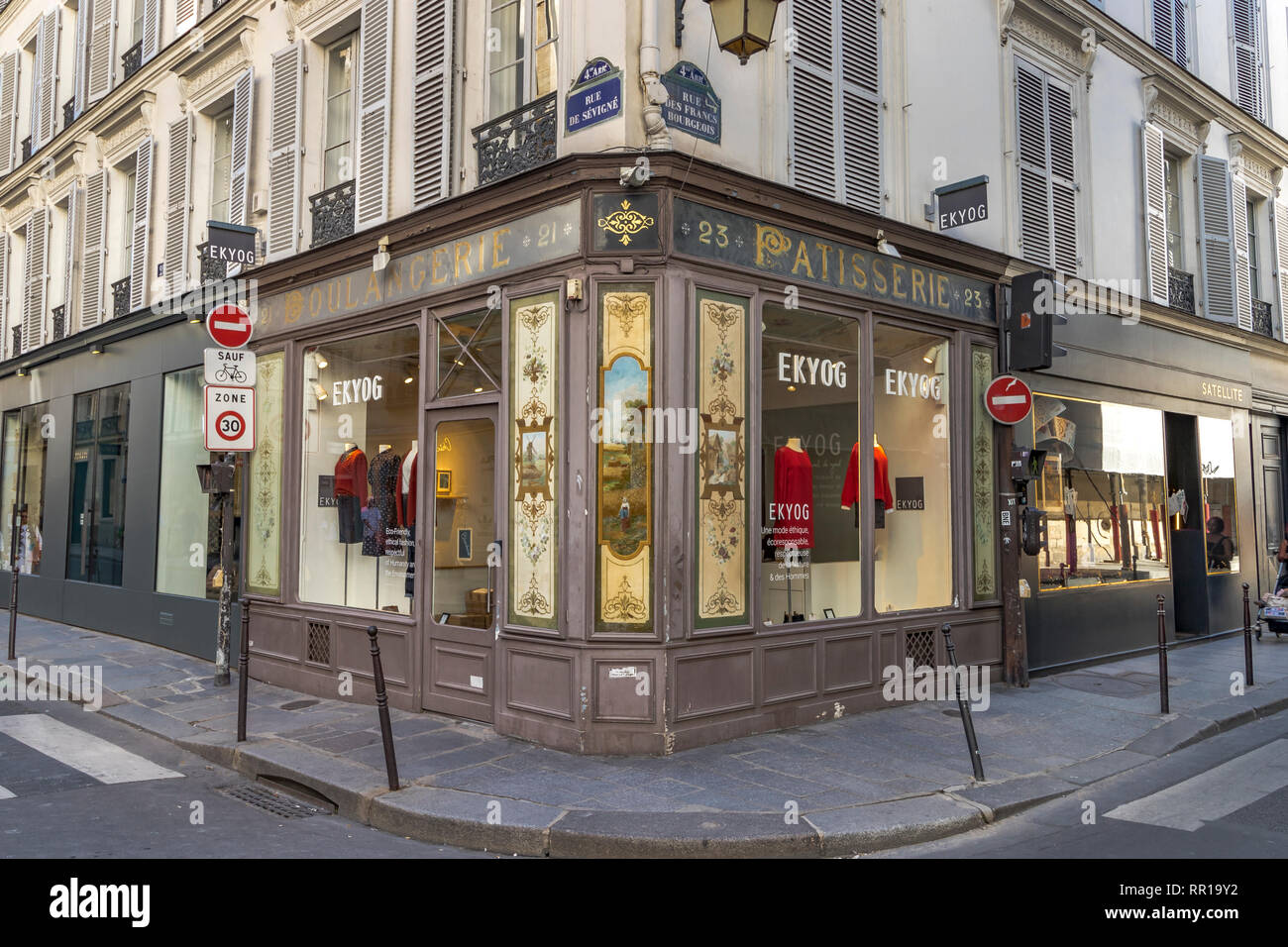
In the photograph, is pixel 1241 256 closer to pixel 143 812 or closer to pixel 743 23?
pixel 743 23

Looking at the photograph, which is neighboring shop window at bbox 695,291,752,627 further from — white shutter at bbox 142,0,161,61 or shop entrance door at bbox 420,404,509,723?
white shutter at bbox 142,0,161,61

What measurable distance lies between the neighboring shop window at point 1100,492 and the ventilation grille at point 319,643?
8096mm

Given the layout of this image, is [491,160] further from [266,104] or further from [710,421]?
[266,104]

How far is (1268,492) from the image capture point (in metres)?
15.8

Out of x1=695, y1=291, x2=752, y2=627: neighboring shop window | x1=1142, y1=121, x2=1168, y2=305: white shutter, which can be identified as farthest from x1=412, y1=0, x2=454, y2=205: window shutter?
x1=1142, y1=121, x2=1168, y2=305: white shutter

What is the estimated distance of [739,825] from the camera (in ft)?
18.8

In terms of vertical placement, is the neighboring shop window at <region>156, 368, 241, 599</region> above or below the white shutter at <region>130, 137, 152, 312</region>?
below

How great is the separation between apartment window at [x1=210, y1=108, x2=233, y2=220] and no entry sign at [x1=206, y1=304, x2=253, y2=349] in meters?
3.52

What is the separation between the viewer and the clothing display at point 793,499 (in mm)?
8914

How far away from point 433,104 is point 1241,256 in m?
13.1

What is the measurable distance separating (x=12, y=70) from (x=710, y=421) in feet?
62.5

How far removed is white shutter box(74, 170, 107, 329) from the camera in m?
15.2

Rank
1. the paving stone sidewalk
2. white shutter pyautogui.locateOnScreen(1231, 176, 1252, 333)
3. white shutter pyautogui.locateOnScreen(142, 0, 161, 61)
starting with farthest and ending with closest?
white shutter pyautogui.locateOnScreen(1231, 176, 1252, 333) → white shutter pyautogui.locateOnScreen(142, 0, 161, 61) → the paving stone sidewalk
